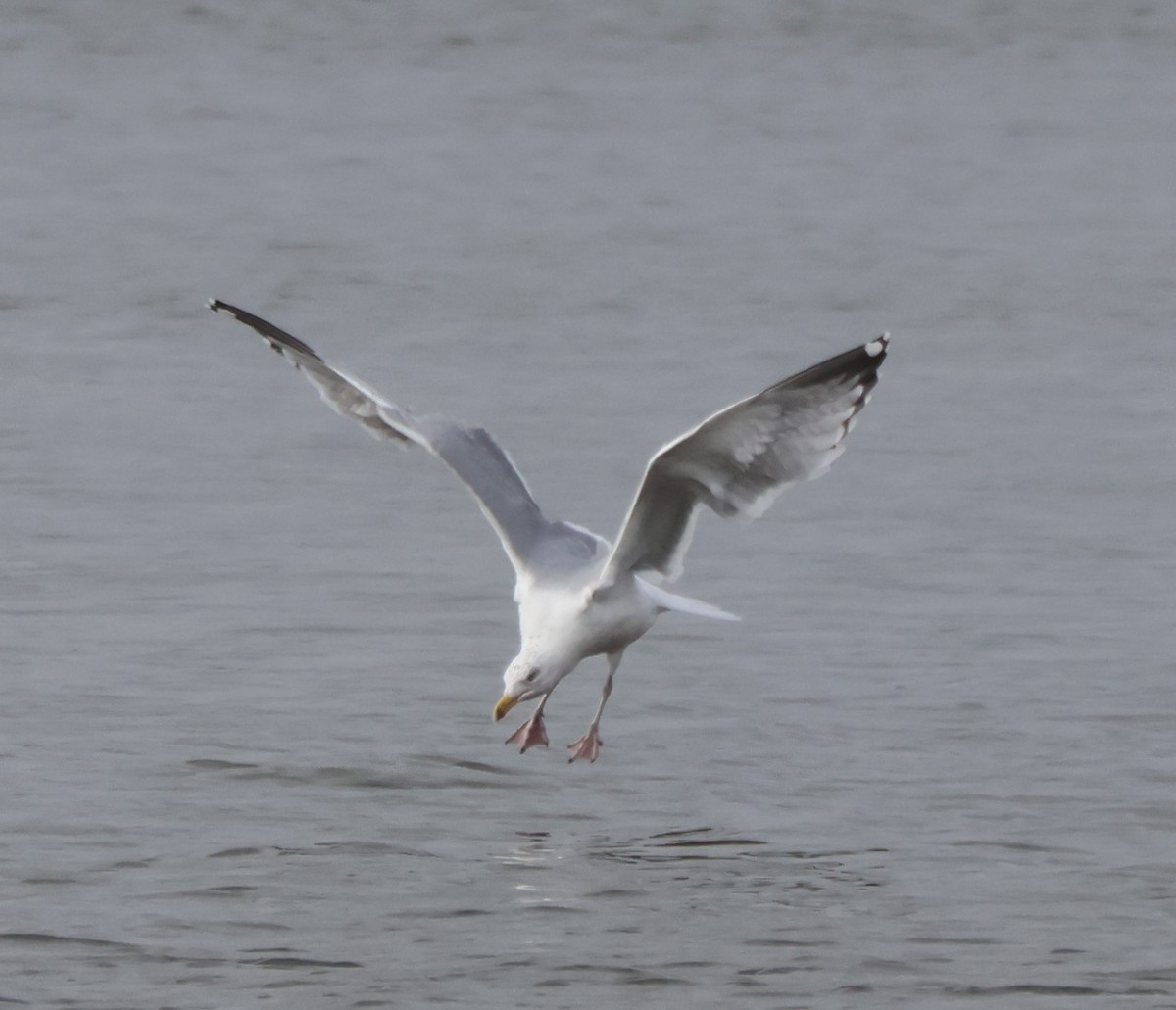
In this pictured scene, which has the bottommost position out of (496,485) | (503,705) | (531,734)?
(531,734)

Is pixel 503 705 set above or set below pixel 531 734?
above

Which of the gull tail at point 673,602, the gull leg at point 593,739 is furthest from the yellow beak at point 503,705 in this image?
the gull tail at point 673,602

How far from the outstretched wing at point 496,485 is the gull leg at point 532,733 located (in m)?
0.42

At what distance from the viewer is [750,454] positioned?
24.5 ft

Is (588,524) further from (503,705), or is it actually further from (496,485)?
(503,705)

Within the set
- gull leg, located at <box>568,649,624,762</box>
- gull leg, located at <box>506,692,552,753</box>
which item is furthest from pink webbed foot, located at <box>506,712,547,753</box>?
gull leg, located at <box>568,649,624,762</box>

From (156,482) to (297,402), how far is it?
1677mm

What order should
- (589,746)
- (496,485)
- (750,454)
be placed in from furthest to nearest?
(496,485) < (589,746) < (750,454)

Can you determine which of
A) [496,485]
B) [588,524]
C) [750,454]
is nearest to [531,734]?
[496,485]

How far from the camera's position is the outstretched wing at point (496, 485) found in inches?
318

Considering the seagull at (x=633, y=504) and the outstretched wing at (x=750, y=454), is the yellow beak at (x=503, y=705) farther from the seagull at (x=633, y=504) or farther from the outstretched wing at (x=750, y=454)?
the outstretched wing at (x=750, y=454)

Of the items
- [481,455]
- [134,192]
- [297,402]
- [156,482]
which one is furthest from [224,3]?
[481,455]

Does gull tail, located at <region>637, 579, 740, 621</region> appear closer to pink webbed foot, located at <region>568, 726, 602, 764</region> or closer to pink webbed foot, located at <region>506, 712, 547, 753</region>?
pink webbed foot, located at <region>568, 726, 602, 764</region>

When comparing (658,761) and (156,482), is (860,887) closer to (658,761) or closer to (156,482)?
(658,761)
